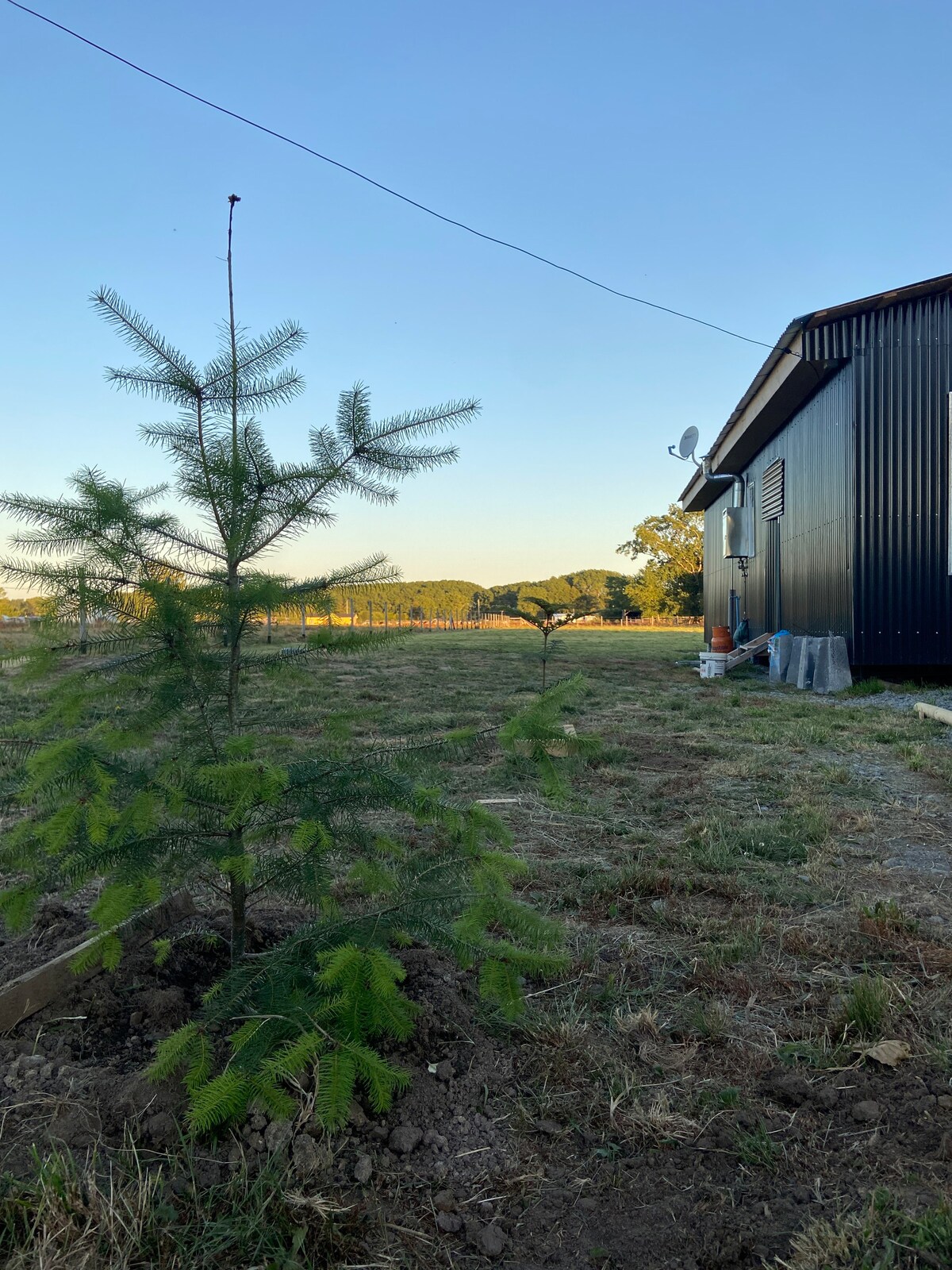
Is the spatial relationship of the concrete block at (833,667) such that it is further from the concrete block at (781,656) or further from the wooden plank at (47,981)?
the wooden plank at (47,981)

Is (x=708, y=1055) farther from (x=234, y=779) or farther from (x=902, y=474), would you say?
(x=902, y=474)

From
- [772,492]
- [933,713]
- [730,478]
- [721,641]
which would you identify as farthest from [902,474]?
[730,478]

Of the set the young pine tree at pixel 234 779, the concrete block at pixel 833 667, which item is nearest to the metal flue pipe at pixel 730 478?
the concrete block at pixel 833 667

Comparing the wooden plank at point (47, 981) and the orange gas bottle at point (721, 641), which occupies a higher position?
the orange gas bottle at point (721, 641)

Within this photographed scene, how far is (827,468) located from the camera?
38.3 feet

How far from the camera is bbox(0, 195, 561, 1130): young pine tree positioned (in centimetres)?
181

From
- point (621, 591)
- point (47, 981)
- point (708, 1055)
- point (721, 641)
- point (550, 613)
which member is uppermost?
point (621, 591)

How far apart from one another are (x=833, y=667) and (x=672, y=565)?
137 feet

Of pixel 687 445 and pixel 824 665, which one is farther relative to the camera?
pixel 687 445

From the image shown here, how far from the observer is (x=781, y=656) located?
45.2 ft

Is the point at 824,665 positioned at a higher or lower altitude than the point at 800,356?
lower

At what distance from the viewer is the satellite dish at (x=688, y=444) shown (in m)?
18.0

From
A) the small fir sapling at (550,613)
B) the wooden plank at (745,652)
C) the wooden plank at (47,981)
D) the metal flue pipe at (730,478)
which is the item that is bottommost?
the wooden plank at (47,981)

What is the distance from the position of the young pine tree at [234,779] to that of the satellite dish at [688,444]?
54.6 ft
